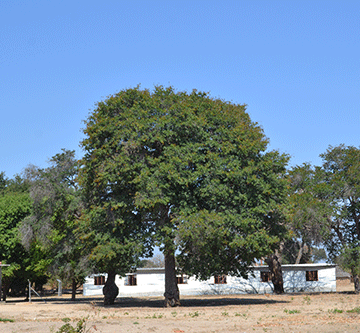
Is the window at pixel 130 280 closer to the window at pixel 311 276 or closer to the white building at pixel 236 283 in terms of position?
the white building at pixel 236 283

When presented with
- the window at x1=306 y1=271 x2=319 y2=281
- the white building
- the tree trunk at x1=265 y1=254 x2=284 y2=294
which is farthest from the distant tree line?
the window at x1=306 y1=271 x2=319 y2=281

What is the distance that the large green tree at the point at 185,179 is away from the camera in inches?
979

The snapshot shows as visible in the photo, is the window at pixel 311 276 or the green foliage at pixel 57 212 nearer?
the green foliage at pixel 57 212

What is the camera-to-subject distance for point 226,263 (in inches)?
1064

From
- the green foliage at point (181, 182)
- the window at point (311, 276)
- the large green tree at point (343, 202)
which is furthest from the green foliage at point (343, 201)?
the green foliage at point (181, 182)

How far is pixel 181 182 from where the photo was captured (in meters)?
24.8

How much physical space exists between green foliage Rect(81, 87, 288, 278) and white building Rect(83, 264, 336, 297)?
875 inches

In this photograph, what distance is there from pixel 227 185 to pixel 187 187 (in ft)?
8.07

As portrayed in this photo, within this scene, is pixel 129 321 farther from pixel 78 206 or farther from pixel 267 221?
pixel 78 206

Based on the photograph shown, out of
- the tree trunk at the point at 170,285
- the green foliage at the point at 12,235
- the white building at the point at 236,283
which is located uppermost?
the green foliage at the point at 12,235

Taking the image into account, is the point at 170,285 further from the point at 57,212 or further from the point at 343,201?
the point at 343,201

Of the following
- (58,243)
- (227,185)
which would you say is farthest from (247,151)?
(58,243)

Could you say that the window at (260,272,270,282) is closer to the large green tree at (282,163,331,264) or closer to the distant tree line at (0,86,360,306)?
the large green tree at (282,163,331,264)

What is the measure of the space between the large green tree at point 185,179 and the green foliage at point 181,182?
0.20 ft
